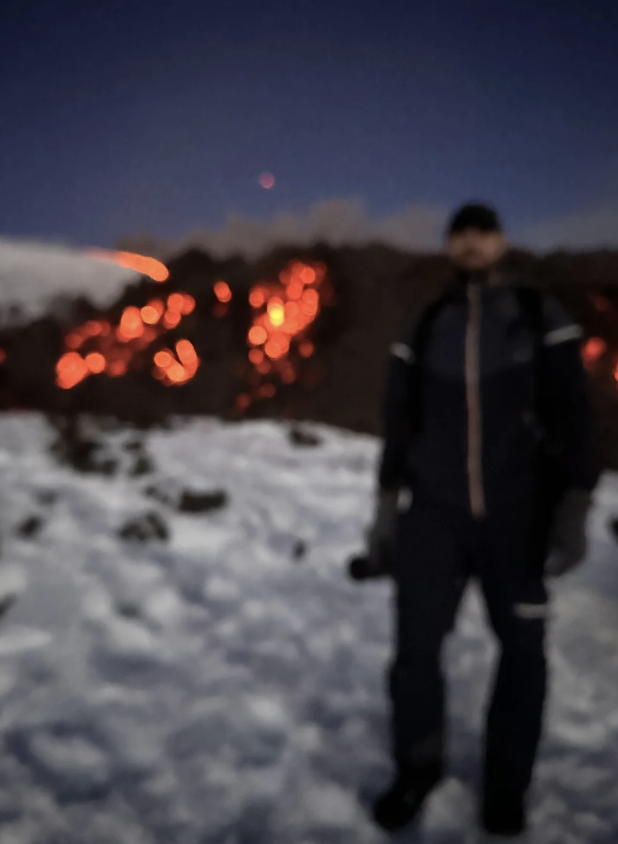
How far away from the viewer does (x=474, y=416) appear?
1.70 m

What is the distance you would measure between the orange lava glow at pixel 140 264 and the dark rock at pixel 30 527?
14.0 ft

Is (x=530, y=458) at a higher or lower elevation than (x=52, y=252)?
lower

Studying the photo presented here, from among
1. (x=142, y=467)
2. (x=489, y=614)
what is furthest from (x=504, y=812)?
(x=142, y=467)

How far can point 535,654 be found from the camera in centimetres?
175

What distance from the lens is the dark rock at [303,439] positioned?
5.96m

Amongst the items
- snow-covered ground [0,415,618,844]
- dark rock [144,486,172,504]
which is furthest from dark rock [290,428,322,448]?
dark rock [144,486,172,504]

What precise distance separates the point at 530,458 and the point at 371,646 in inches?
67.3

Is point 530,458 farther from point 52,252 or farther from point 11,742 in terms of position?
point 52,252

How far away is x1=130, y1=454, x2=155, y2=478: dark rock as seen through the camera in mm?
5051

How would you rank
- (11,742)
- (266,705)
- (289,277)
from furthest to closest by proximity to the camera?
(289,277)
(266,705)
(11,742)

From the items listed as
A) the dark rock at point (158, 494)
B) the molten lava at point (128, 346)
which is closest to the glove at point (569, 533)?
the dark rock at point (158, 494)

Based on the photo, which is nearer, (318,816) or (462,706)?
(318,816)

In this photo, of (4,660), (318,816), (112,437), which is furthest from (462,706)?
(112,437)

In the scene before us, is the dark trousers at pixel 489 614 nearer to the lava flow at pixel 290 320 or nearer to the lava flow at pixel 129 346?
the lava flow at pixel 290 320
